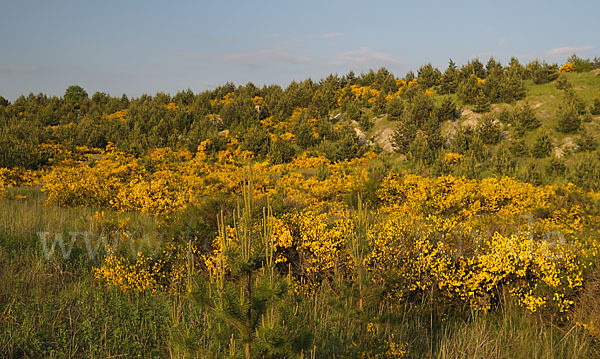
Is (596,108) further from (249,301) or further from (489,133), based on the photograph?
(249,301)

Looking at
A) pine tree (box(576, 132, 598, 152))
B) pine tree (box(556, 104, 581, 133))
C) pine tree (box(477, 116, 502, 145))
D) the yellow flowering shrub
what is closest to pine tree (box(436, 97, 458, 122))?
pine tree (box(477, 116, 502, 145))

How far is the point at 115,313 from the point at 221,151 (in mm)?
19944

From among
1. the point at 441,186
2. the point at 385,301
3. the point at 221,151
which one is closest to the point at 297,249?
the point at 385,301

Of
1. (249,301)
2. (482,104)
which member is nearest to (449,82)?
(482,104)

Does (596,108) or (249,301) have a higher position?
(596,108)

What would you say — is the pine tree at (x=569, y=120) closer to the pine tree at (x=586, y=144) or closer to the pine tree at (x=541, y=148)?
the pine tree at (x=586, y=144)

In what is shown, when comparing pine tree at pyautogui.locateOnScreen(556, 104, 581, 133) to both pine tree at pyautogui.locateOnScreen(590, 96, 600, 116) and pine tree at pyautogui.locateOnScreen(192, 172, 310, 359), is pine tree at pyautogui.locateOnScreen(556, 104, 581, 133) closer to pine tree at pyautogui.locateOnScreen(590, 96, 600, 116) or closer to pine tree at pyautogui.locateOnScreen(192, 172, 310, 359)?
pine tree at pyautogui.locateOnScreen(590, 96, 600, 116)

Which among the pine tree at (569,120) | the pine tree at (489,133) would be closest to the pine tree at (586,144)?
the pine tree at (569,120)

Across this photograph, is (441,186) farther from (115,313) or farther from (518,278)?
(115,313)

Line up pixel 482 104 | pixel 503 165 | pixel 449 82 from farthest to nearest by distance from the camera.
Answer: pixel 449 82, pixel 482 104, pixel 503 165

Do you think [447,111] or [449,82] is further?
[449,82]

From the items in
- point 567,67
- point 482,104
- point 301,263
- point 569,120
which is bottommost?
point 301,263

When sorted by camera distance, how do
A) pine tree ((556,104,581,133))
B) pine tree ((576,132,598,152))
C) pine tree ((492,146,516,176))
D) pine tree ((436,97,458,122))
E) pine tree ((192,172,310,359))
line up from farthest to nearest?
pine tree ((436,97,458,122)) < pine tree ((556,104,581,133)) < pine tree ((576,132,598,152)) < pine tree ((492,146,516,176)) < pine tree ((192,172,310,359))

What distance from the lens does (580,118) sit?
2106 cm
